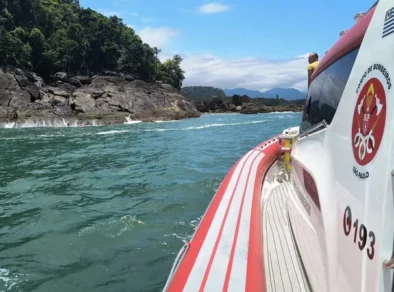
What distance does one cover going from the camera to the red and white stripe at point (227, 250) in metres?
2.00

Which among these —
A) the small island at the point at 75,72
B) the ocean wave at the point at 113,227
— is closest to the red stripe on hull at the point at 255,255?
the ocean wave at the point at 113,227

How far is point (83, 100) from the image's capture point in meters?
47.5

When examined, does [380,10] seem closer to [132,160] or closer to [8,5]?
[132,160]

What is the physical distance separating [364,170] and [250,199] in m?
2.05

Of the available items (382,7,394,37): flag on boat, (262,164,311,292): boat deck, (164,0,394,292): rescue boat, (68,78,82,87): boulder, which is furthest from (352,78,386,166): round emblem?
(68,78,82,87): boulder

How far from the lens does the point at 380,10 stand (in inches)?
64.0

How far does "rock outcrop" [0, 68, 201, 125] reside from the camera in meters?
40.2

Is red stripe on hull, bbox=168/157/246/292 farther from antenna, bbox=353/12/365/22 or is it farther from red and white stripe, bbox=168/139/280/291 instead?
antenna, bbox=353/12/365/22

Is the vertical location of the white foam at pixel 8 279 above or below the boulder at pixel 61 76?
below

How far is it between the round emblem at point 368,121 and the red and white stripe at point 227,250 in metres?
0.94

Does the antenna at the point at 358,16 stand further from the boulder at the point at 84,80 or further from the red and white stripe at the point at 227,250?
the boulder at the point at 84,80

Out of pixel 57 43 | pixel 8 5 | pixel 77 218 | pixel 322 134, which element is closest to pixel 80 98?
pixel 57 43

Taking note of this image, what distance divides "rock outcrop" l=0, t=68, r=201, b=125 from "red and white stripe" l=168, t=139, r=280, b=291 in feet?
122

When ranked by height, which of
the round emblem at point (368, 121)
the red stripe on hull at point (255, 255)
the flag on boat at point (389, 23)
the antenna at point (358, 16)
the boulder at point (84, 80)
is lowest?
the red stripe on hull at point (255, 255)
